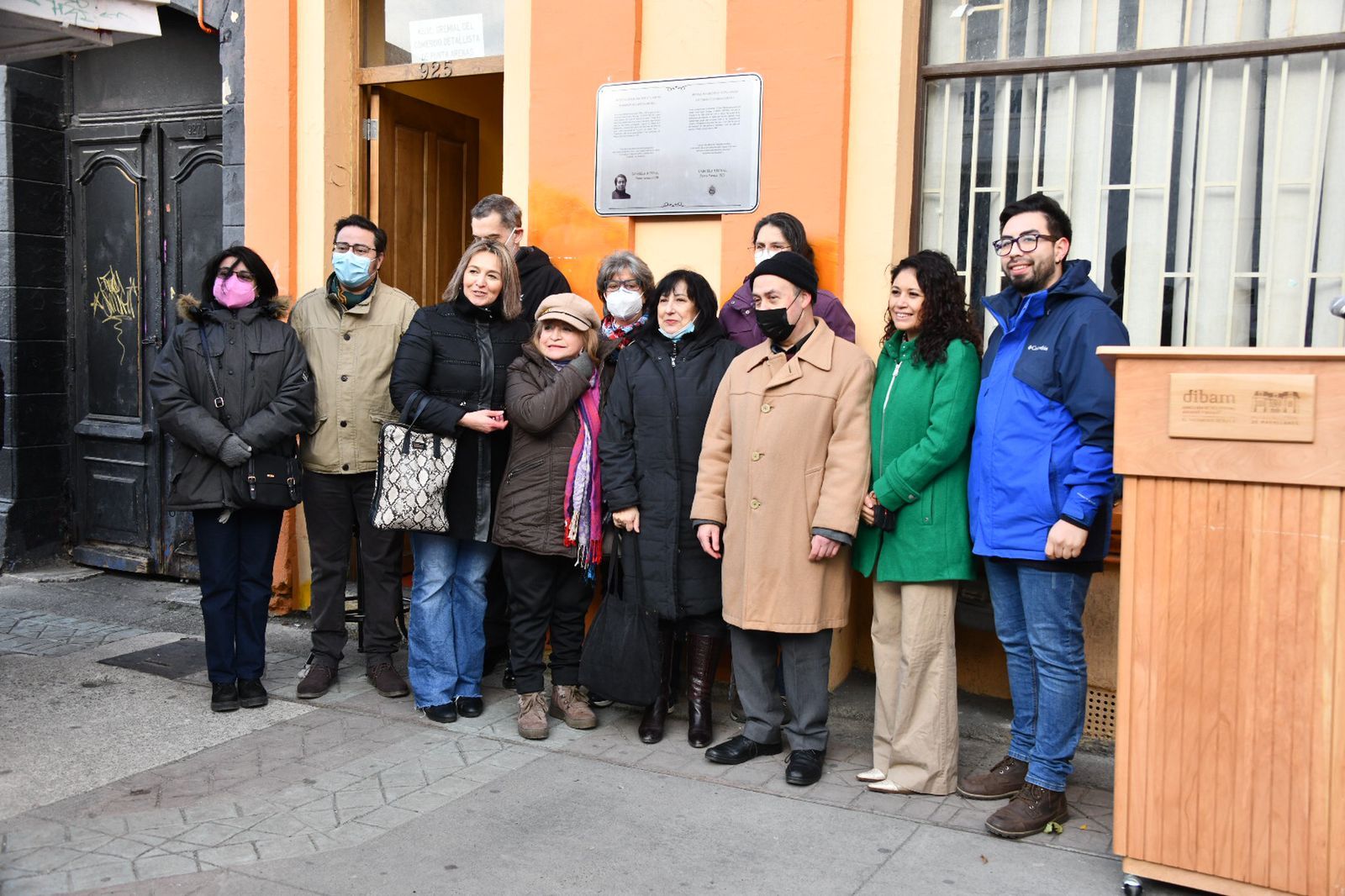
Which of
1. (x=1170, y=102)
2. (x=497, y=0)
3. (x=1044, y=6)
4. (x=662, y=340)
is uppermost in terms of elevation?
(x=497, y=0)

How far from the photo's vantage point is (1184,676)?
3.40 metres

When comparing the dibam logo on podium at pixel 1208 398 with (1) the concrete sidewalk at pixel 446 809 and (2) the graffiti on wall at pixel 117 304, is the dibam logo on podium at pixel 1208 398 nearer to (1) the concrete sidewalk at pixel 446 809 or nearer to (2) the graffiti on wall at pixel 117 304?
(1) the concrete sidewalk at pixel 446 809

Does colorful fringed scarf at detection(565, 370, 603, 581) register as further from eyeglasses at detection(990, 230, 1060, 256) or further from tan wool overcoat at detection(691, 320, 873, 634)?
eyeglasses at detection(990, 230, 1060, 256)

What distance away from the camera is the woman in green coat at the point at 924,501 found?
4191 mm

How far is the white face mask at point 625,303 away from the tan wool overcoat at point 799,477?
815 millimetres

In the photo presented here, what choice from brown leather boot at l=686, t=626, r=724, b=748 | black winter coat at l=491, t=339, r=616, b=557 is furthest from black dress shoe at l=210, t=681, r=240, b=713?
brown leather boot at l=686, t=626, r=724, b=748

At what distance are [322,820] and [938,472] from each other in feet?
7.87

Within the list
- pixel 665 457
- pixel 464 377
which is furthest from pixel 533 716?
pixel 464 377

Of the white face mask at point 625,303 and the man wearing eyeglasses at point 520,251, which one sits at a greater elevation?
the man wearing eyeglasses at point 520,251

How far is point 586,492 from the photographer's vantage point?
4.90m

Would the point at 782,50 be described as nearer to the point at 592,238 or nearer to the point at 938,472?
the point at 592,238

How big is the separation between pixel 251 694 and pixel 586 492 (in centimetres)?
177

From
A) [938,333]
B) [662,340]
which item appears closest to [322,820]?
[662,340]

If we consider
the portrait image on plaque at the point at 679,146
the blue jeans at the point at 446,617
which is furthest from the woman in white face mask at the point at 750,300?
the blue jeans at the point at 446,617
